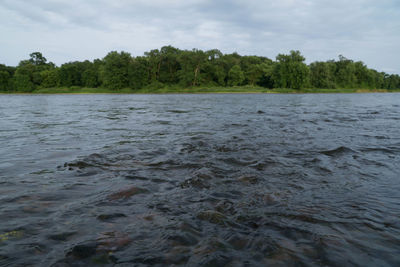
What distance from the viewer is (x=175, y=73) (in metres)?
107

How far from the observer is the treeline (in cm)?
9588

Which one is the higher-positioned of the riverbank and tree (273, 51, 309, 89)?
tree (273, 51, 309, 89)

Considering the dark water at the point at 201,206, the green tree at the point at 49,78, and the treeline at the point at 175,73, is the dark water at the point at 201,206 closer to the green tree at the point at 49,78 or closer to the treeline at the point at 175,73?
the treeline at the point at 175,73

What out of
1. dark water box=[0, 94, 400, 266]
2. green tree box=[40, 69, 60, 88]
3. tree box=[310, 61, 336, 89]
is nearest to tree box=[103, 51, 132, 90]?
green tree box=[40, 69, 60, 88]

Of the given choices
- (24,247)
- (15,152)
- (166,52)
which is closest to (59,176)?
(24,247)

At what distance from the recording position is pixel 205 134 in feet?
32.2

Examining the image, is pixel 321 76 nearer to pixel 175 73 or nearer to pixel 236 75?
pixel 236 75

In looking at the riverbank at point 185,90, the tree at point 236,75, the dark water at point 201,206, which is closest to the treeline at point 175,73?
the tree at point 236,75

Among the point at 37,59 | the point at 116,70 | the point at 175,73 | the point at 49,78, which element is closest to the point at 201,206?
A: the point at 116,70

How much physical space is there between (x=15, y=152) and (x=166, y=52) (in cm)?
11250

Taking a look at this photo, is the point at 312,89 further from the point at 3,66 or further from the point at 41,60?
the point at 41,60

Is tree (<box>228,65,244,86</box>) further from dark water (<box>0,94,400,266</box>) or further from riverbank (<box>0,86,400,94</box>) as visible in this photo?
dark water (<box>0,94,400,266</box>)

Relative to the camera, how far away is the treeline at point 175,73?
95.9 meters

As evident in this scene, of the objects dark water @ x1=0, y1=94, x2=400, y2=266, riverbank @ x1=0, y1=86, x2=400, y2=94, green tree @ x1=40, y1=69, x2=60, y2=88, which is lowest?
dark water @ x1=0, y1=94, x2=400, y2=266
